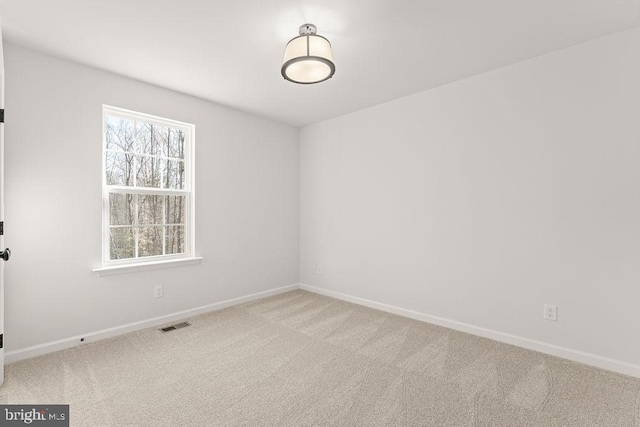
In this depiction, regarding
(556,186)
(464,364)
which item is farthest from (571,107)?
(464,364)

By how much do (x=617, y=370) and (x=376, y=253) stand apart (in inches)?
89.5

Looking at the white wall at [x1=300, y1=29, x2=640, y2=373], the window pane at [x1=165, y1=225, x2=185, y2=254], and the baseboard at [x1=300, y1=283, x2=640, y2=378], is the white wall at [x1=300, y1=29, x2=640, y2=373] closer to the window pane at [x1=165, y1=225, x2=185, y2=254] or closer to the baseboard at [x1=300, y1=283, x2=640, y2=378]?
the baseboard at [x1=300, y1=283, x2=640, y2=378]

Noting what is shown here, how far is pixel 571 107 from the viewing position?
2498 millimetres

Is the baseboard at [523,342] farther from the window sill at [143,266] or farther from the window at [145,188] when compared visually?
the window at [145,188]

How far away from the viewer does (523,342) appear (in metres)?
2.71

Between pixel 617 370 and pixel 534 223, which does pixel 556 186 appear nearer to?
pixel 534 223

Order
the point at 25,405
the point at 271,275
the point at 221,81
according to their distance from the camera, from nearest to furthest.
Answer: the point at 25,405 → the point at 221,81 → the point at 271,275

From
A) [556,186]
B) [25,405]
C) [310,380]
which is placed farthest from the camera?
[556,186]

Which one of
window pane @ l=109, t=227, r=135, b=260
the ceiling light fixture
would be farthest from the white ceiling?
window pane @ l=109, t=227, r=135, b=260

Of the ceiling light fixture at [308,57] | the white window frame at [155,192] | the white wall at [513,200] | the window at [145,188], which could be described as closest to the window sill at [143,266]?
the white window frame at [155,192]

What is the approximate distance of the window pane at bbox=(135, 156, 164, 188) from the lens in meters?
3.20

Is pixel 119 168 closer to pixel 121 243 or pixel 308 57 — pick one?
pixel 121 243

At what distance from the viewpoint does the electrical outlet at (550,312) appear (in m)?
2.57

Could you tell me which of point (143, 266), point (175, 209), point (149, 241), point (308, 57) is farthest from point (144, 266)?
point (308, 57)
